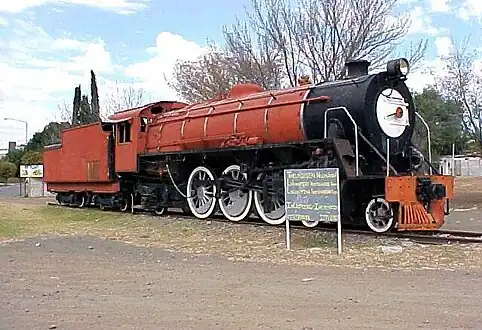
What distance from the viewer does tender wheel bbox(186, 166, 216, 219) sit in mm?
18422

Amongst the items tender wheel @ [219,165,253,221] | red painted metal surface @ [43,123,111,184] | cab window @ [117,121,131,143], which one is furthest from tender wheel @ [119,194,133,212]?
tender wheel @ [219,165,253,221]

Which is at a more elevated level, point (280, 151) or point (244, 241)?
point (280, 151)

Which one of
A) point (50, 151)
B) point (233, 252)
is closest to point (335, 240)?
point (233, 252)

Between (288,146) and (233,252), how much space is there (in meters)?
3.74

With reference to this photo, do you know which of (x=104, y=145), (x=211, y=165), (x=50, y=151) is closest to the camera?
(x=211, y=165)

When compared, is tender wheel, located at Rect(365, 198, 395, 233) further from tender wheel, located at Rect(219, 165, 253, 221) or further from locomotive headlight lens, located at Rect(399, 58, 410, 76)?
tender wheel, located at Rect(219, 165, 253, 221)

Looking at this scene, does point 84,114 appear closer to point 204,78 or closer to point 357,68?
point 204,78

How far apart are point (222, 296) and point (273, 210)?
8.30 m

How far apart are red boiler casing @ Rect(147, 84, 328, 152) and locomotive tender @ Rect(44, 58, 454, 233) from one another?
3 centimetres

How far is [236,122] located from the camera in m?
17.1

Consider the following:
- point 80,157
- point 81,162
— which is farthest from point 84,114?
point 81,162

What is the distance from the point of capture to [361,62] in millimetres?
15688

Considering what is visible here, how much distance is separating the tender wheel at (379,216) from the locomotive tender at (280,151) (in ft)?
0.07

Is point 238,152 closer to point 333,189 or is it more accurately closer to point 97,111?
point 333,189
